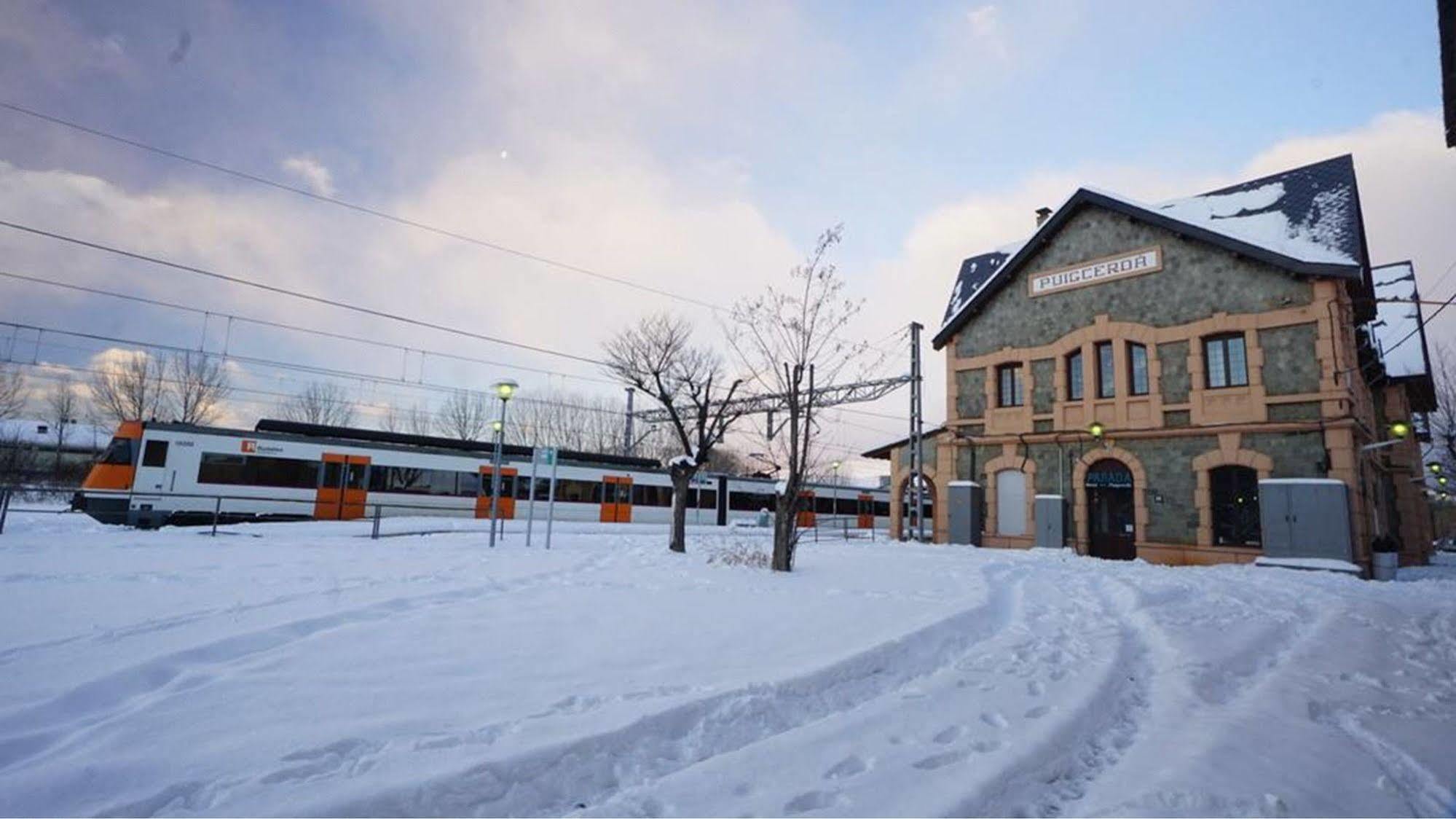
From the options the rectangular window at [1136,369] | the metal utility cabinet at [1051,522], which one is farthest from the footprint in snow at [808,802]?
the rectangular window at [1136,369]

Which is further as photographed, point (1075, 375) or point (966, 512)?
point (966, 512)

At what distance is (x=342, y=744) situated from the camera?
10.8 ft

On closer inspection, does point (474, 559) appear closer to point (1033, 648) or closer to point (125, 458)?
point (1033, 648)

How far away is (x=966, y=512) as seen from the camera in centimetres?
1927

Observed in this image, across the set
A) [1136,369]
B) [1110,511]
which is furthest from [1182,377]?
[1110,511]

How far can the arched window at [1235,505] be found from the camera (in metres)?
15.2

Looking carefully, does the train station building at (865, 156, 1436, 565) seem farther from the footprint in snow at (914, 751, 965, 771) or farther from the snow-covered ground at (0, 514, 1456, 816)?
the footprint in snow at (914, 751, 965, 771)

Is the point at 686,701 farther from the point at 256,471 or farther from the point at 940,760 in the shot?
the point at 256,471

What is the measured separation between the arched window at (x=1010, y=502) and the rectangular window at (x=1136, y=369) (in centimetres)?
357

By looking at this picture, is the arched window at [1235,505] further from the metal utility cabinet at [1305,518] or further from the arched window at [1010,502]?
the arched window at [1010,502]

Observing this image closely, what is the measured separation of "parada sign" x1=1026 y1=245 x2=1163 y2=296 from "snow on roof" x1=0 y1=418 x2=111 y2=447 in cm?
5688

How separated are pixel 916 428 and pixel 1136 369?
19.9ft

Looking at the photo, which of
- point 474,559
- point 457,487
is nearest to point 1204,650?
point 474,559

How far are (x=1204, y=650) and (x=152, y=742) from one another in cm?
782
